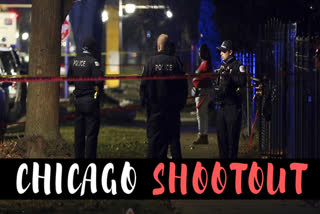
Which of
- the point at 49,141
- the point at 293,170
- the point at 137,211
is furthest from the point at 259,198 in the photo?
the point at 49,141

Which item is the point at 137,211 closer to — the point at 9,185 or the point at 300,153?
the point at 9,185

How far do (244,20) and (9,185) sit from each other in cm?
1563

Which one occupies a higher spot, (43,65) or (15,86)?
(43,65)

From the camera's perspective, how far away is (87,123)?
1223 cm

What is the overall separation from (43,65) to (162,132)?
2.90 metres

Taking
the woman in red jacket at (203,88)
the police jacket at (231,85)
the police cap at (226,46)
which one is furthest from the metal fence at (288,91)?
the woman in red jacket at (203,88)

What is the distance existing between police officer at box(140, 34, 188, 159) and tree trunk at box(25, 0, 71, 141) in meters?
2.49

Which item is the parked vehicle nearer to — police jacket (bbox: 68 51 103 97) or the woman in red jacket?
the woman in red jacket

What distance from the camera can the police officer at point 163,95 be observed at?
11555 millimetres

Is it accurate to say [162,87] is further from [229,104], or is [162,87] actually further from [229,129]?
[229,129]

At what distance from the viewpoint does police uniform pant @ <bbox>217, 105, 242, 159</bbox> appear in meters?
Answer: 11.4

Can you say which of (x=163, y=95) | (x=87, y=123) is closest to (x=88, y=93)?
(x=87, y=123)

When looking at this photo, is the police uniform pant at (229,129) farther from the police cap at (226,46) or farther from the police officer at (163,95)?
the police cap at (226,46)

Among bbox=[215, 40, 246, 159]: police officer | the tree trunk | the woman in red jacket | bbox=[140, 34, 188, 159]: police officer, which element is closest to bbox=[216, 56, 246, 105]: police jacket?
bbox=[215, 40, 246, 159]: police officer
